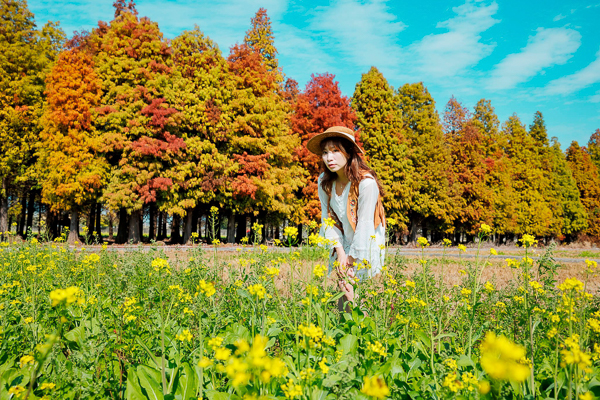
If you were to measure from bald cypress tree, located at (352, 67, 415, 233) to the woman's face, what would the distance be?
18.2 meters

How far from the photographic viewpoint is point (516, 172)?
2983cm

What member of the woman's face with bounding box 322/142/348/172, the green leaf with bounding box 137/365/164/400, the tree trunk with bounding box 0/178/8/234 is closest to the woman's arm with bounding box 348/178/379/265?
the woman's face with bounding box 322/142/348/172

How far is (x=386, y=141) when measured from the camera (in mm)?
22094

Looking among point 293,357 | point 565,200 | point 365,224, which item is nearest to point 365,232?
point 365,224

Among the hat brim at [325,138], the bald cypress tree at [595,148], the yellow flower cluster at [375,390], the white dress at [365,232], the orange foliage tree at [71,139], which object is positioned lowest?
the yellow flower cluster at [375,390]

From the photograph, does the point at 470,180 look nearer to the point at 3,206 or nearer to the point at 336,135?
the point at 336,135

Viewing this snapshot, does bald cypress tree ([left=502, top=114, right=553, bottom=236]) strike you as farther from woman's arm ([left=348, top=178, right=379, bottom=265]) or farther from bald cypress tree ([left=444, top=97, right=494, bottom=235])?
woman's arm ([left=348, top=178, right=379, bottom=265])

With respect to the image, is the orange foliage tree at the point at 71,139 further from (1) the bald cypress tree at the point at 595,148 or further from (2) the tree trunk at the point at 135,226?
(1) the bald cypress tree at the point at 595,148

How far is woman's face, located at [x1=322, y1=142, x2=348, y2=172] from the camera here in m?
3.62

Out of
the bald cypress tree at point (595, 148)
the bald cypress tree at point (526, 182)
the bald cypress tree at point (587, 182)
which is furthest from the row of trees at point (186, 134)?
the bald cypress tree at point (595, 148)

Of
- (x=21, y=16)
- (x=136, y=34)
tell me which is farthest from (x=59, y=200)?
(x=21, y=16)

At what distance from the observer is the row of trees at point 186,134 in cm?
1723

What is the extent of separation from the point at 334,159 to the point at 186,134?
16276 mm

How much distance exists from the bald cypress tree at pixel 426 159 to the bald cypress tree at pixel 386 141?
36.1 inches
